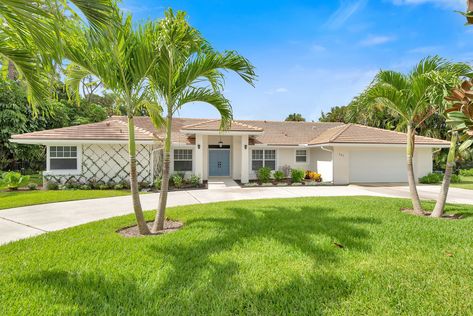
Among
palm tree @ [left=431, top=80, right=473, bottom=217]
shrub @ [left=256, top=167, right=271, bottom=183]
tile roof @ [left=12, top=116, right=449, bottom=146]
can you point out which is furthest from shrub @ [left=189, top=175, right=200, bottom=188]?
palm tree @ [left=431, top=80, right=473, bottom=217]

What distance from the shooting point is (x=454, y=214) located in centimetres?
852

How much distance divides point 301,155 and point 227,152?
6641 mm

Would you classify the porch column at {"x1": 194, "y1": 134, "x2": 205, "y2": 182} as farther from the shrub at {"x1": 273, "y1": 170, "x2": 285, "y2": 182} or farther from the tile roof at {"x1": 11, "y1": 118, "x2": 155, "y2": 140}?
the shrub at {"x1": 273, "y1": 170, "x2": 285, "y2": 182}

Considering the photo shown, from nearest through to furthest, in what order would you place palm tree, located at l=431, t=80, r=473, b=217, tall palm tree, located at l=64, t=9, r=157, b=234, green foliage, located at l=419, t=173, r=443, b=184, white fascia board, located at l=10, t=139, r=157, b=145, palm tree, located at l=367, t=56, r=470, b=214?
palm tree, located at l=431, t=80, r=473, b=217
tall palm tree, located at l=64, t=9, r=157, b=234
palm tree, located at l=367, t=56, r=470, b=214
white fascia board, located at l=10, t=139, r=157, b=145
green foliage, located at l=419, t=173, r=443, b=184

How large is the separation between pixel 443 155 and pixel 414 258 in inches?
1153

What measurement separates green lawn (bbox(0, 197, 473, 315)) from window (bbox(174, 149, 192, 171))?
1228cm

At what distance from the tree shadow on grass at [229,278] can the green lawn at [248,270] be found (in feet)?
0.05

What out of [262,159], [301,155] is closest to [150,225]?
[262,159]

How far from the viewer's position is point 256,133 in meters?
18.2

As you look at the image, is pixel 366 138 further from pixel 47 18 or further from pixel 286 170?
pixel 47 18

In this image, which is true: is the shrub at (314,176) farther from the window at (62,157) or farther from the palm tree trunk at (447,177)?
the window at (62,157)

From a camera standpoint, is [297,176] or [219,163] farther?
[219,163]

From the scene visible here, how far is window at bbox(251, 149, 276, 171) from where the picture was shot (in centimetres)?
2083

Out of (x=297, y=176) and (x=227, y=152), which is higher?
(x=227, y=152)
